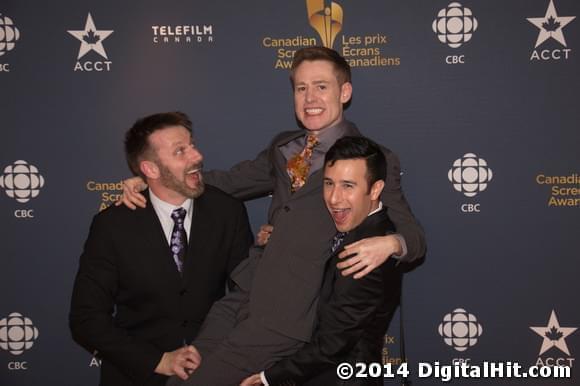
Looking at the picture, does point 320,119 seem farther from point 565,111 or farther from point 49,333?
point 49,333

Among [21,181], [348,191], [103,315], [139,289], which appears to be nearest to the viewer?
[348,191]

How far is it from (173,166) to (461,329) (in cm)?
204

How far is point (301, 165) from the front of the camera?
2.71 m

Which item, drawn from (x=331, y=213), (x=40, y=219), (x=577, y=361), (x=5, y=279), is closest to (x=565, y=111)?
(x=577, y=361)

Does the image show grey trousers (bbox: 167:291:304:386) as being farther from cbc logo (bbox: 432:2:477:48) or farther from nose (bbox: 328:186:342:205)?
cbc logo (bbox: 432:2:477:48)

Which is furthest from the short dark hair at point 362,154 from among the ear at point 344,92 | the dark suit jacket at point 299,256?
the ear at point 344,92

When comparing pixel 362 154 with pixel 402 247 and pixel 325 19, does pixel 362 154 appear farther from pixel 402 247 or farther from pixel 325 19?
pixel 325 19

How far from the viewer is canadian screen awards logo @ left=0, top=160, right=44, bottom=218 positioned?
3580 millimetres

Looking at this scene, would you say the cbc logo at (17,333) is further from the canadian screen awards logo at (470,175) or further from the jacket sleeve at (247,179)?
the canadian screen awards logo at (470,175)

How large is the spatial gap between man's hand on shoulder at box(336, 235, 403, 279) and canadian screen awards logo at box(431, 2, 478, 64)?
166 cm

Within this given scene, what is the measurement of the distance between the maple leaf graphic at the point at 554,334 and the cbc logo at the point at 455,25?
1825 millimetres

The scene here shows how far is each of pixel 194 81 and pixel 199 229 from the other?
109cm

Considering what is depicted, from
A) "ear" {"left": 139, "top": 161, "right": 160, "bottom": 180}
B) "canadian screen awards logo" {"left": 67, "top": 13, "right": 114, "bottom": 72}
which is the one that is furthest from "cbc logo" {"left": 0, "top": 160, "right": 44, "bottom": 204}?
"ear" {"left": 139, "top": 161, "right": 160, "bottom": 180}

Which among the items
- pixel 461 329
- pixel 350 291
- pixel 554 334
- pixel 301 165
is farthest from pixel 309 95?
pixel 554 334
